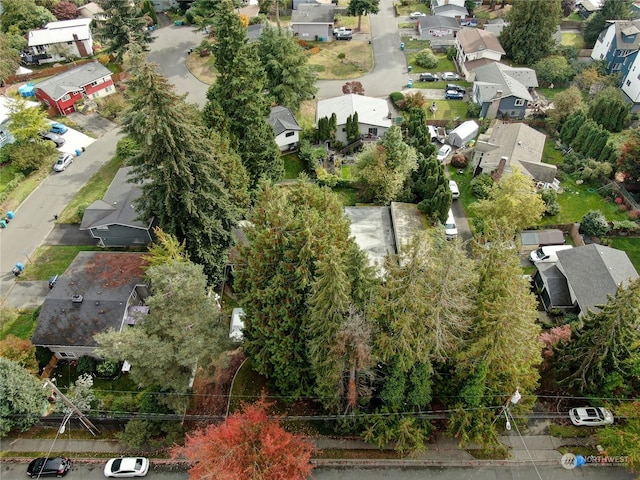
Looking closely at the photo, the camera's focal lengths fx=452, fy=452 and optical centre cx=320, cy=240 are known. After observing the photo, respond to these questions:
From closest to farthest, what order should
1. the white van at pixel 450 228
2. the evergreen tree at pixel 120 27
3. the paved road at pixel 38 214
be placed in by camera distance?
the paved road at pixel 38 214, the white van at pixel 450 228, the evergreen tree at pixel 120 27

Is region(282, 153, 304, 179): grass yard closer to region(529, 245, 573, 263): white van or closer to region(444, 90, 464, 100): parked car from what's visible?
region(444, 90, 464, 100): parked car

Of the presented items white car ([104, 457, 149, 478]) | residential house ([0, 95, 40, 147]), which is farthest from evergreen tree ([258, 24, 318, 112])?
white car ([104, 457, 149, 478])

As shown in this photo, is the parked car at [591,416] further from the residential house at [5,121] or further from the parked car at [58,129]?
the residential house at [5,121]

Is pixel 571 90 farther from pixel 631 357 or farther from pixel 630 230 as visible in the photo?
pixel 631 357

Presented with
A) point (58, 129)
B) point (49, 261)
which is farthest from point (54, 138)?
point (49, 261)

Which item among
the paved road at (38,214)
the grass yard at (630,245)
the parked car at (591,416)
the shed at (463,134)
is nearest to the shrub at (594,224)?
the grass yard at (630,245)
